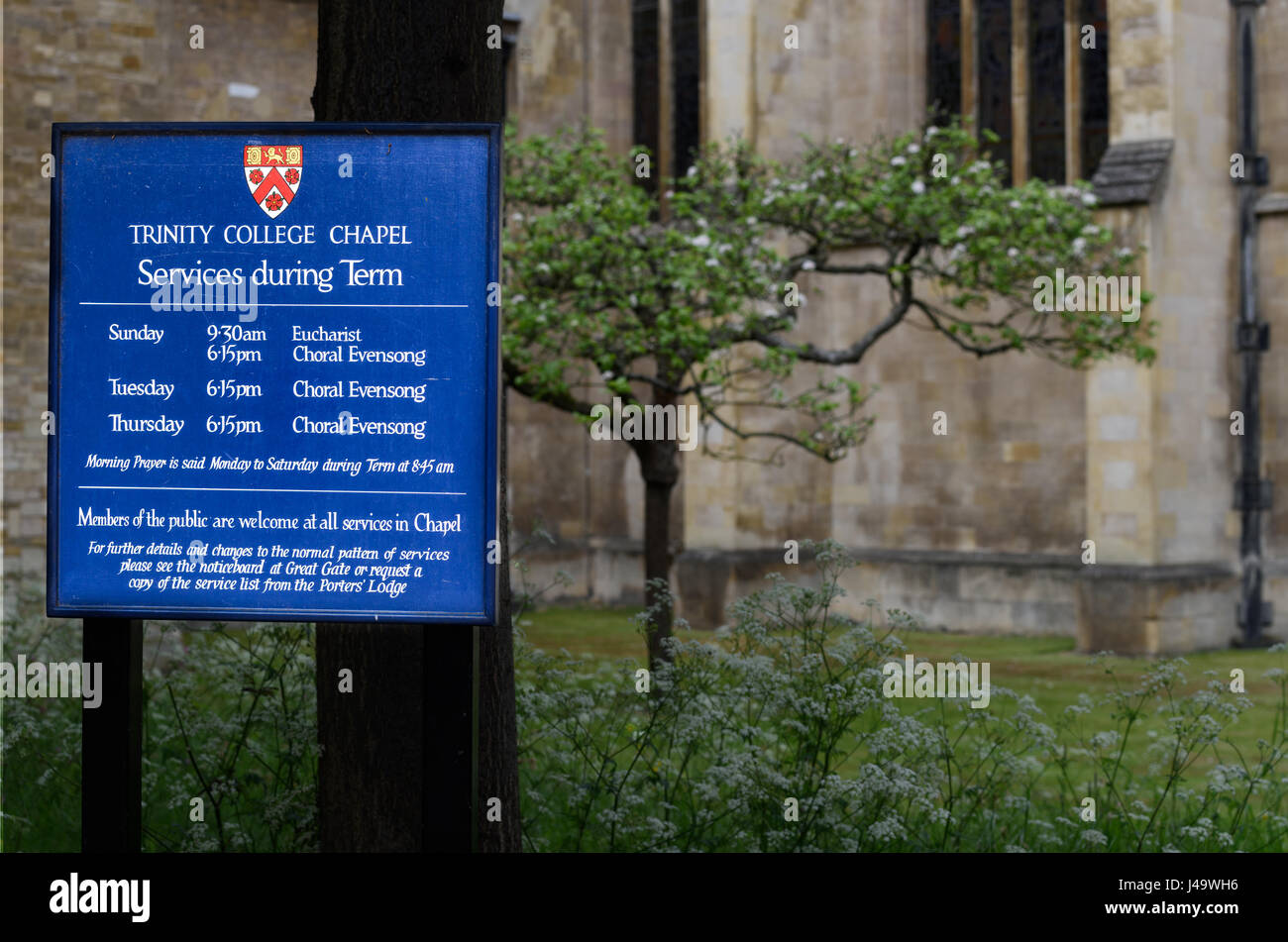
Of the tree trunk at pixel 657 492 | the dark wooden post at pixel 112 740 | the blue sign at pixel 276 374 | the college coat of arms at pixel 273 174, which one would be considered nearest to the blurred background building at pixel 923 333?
the tree trunk at pixel 657 492

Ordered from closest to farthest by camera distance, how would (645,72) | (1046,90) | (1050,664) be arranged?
(1050,664)
(1046,90)
(645,72)

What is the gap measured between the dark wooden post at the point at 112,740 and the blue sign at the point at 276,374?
15 cm

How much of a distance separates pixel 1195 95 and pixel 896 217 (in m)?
5.86

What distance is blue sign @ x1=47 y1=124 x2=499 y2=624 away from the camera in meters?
4.76

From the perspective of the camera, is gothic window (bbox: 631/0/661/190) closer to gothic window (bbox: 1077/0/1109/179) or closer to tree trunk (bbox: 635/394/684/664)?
gothic window (bbox: 1077/0/1109/179)

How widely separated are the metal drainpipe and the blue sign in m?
15.3

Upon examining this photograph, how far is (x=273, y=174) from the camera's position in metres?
4.86

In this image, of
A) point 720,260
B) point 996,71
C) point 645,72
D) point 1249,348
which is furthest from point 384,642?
point 645,72

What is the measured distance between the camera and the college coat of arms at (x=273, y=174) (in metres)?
4.86

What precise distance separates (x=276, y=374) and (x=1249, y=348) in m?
15.6

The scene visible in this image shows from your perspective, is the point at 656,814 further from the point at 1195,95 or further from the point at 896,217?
the point at 1195,95

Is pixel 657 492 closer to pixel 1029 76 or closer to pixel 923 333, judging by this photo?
pixel 923 333
